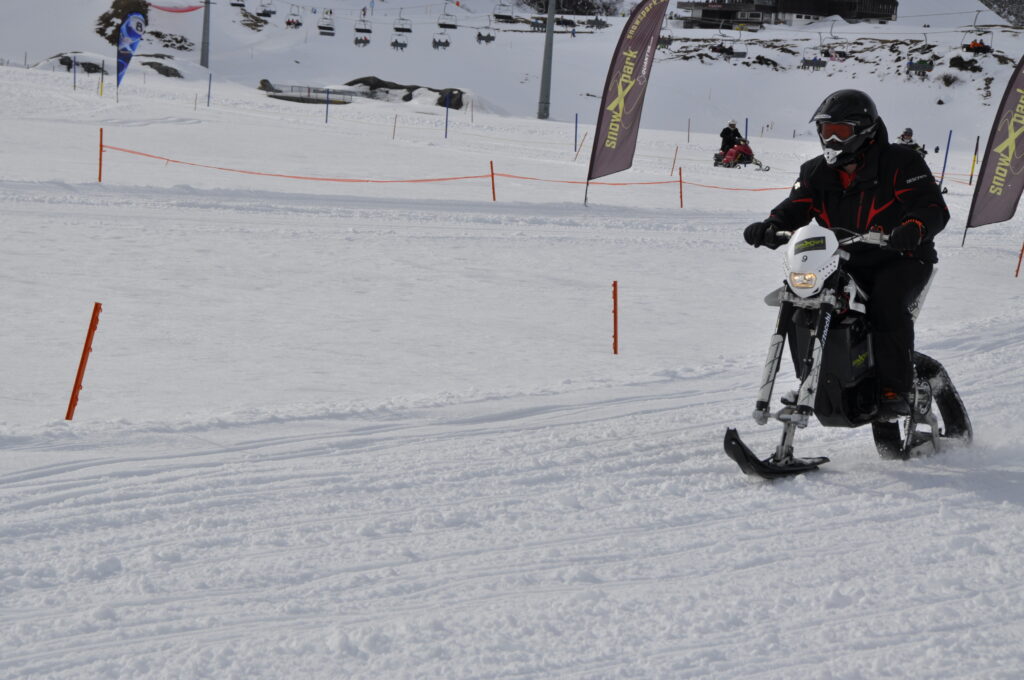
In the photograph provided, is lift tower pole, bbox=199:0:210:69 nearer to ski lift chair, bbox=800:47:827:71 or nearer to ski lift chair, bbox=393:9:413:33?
ski lift chair, bbox=393:9:413:33

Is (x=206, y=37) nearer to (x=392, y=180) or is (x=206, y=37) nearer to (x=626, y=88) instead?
(x=392, y=180)

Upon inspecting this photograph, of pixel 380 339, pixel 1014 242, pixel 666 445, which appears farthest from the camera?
pixel 1014 242

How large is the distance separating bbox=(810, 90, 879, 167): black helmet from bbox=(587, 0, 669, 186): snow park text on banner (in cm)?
1170

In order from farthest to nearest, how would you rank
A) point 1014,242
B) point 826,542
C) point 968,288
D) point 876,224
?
point 1014,242, point 968,288, point 876,224, point 826,542

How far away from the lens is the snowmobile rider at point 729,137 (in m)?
25.1

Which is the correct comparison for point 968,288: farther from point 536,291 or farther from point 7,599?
point 7,599

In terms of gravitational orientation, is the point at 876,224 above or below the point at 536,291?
above

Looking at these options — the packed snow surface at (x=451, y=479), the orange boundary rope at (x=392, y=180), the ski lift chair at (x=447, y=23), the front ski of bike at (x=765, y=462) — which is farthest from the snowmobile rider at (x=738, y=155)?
the ski lift chair at (x=447, y=23)

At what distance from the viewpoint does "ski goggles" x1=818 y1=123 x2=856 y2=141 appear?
4.26 m

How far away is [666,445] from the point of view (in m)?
4.98

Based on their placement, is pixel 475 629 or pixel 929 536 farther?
pixel 929 536

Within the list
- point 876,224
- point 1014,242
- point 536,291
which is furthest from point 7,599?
point 1014,242

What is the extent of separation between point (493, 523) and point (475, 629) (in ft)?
2.74

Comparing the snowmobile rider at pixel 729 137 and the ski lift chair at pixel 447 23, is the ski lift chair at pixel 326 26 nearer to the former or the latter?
the ski lift chair at pixel 447 23
